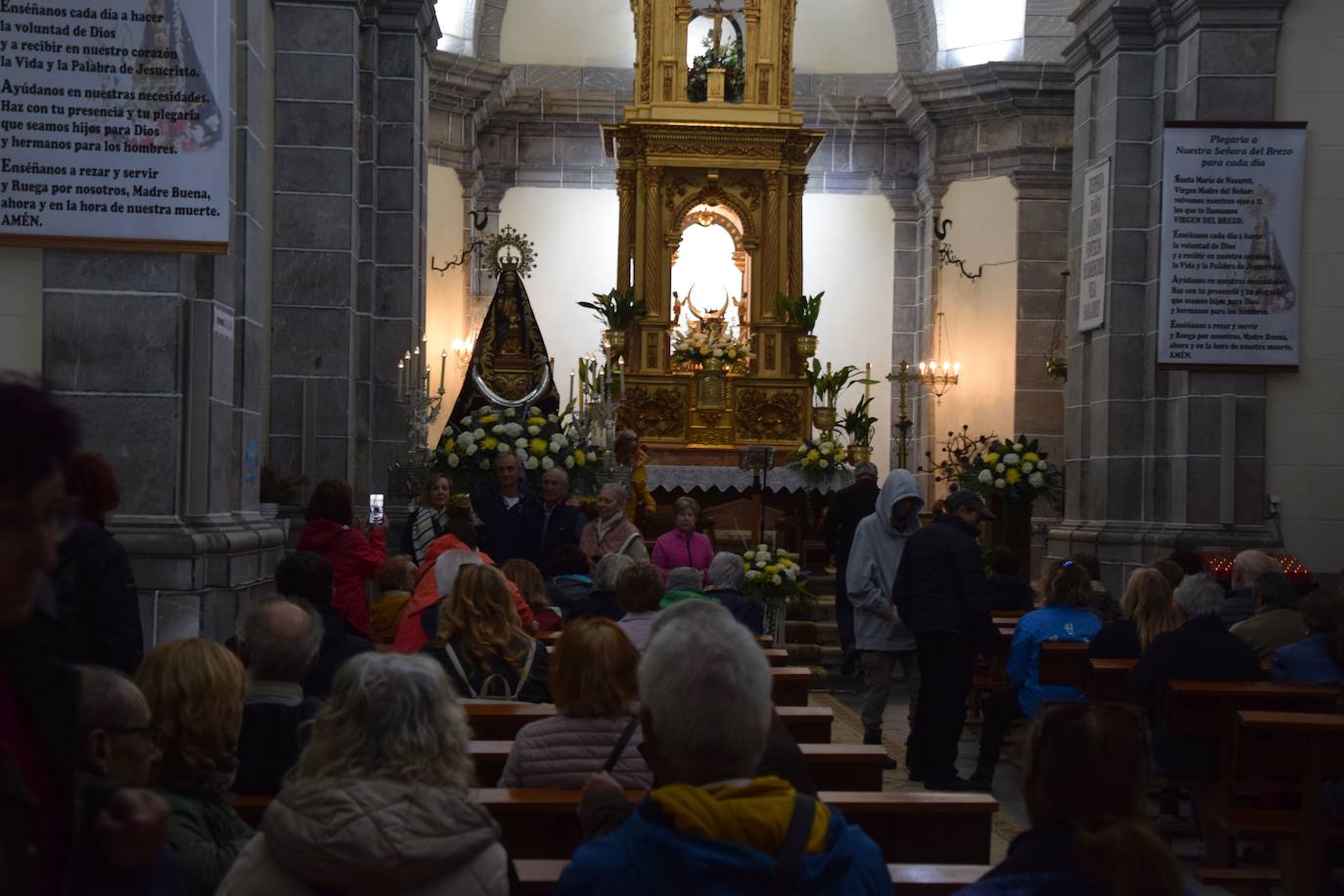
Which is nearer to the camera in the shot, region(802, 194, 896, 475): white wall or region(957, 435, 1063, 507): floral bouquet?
region(957, 435, 1063, 507): floral bouquet

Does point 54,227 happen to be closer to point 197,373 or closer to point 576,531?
point 197,373

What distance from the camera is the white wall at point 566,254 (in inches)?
876

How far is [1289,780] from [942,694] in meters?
2.40

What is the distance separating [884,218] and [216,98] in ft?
51.8

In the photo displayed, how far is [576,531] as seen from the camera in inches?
400

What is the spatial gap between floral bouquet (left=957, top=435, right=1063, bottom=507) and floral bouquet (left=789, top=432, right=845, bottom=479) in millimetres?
1698

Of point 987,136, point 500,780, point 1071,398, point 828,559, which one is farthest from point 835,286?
point 500,780

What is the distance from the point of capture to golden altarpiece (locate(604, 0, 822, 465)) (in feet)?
60.8

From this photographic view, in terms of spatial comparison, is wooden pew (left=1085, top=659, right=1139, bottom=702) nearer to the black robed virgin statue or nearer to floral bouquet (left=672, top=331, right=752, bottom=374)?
the black robed virgin statue

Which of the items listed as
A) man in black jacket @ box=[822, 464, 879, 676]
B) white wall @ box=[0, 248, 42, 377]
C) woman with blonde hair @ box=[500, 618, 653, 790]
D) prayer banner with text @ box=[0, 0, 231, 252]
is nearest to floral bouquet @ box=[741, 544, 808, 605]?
man in black jacket @ box=[822, 464, 879, 676]

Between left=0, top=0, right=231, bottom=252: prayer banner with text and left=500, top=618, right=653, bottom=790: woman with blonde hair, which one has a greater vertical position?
left=0, top=0, right=231, bottom=252: prayer banner with text

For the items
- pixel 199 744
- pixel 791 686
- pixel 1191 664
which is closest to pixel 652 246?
pixel 791 686

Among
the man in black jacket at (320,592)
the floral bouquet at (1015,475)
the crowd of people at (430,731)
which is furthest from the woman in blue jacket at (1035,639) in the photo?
the floral bouquet at (1015,475)

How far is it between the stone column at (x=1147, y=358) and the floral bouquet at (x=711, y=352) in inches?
217
